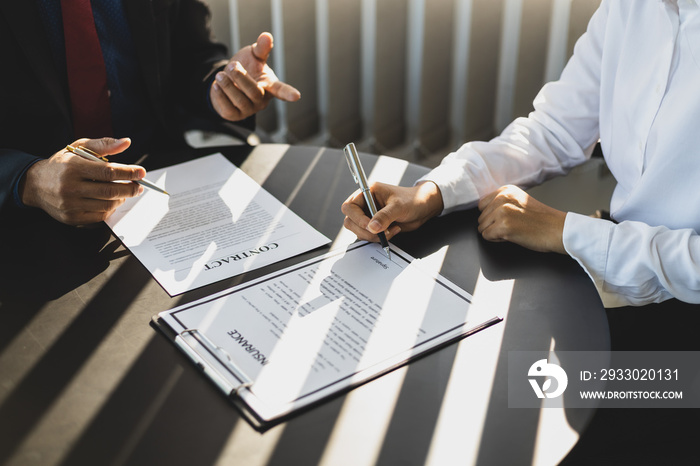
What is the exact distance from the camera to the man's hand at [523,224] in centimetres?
108

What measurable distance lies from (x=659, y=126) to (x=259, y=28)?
1679 millimetres

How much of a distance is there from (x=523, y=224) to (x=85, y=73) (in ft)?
3.47

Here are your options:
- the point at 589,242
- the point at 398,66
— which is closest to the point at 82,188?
the point at 589,242

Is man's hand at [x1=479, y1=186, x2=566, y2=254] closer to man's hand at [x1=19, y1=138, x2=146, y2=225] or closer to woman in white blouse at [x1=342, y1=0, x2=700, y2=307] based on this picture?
woman in white blouse at [x1=342, y1=0, x2=700, y2=307]

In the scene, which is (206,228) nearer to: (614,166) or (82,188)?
(82,188)

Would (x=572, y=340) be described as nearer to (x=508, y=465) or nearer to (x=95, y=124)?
(x=508, y=465)

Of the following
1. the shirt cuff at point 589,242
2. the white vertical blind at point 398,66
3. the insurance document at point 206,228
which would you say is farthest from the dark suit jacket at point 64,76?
the shirt cuff at point 589,242

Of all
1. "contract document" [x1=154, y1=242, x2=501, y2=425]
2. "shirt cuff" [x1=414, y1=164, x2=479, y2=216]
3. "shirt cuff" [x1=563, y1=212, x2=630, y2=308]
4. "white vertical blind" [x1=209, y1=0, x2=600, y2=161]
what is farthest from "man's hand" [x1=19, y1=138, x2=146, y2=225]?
"white vertical blind" [x1=209, y1=0, x2=600, y2=161]

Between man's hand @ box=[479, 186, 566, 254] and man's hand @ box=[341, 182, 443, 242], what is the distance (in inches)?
3.9

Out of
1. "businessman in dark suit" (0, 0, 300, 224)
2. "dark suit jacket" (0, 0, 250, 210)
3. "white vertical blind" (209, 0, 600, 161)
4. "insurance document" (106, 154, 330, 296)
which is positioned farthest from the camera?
"white vertical blind" (209, 0, 600, 161)

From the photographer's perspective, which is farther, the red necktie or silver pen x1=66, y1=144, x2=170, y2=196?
the red necktie

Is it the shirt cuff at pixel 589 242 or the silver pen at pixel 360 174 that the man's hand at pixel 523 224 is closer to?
the shirt cuff at pixel 589 242

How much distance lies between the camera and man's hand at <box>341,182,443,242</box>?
1.07m

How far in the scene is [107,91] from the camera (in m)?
1.54
